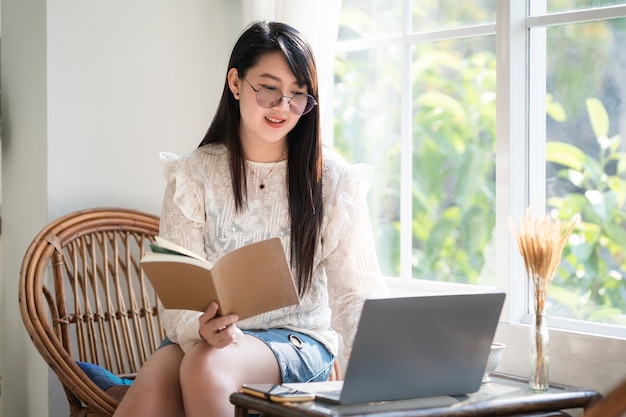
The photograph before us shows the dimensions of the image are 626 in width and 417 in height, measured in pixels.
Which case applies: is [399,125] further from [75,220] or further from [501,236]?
[75,220]

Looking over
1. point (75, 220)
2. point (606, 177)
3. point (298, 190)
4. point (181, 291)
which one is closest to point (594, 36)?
point (606, 177)

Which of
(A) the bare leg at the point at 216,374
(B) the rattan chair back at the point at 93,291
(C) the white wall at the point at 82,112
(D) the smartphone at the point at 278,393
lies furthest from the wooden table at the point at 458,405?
(C) the white wall at the point at 82,112

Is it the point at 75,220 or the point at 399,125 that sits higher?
the point at 399,125

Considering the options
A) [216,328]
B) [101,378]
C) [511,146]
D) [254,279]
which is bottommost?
[101,378]

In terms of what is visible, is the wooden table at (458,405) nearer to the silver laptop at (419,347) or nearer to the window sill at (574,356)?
the silver laptop at (419,347)

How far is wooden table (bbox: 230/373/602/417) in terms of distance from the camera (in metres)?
1.54

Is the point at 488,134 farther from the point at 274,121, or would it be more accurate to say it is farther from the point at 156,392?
the point at 156,392

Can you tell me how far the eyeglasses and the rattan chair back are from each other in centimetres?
84

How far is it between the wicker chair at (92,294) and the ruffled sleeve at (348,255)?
1.18 ft

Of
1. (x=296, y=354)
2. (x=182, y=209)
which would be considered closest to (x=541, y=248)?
(x=296, y=354)

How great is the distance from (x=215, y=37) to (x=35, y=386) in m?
1.42

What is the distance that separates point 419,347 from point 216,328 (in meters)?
0.44

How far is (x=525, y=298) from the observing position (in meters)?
2.40

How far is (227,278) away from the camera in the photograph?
1.68m
